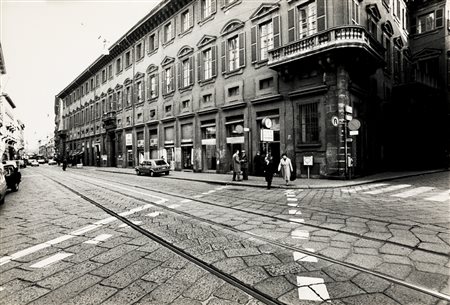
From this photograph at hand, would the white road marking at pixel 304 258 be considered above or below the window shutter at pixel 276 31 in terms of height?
below

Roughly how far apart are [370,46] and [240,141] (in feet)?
30.8

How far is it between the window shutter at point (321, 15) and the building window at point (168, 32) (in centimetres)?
1524

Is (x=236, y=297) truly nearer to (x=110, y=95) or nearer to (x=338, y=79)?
(x=338, y=79)

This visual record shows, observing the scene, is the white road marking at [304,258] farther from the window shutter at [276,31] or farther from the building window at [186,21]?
the building window at [186,21]

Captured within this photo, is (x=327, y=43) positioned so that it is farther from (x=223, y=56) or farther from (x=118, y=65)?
(x=118, y=65)

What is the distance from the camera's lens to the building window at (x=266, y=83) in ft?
56.1

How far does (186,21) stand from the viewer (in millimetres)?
24297

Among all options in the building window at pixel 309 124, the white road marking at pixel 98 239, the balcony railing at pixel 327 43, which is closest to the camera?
the white road marking at pixel 98 239

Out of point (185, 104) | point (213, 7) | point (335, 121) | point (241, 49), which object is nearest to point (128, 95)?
point (185, 104)

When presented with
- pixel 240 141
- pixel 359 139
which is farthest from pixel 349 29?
pixel 240 141

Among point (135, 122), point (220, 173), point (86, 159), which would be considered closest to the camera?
point (220, 173)

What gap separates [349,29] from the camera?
13.5 metres

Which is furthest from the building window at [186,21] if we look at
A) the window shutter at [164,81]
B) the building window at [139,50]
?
the building window at [139,50]

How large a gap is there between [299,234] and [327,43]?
39.0 feet
